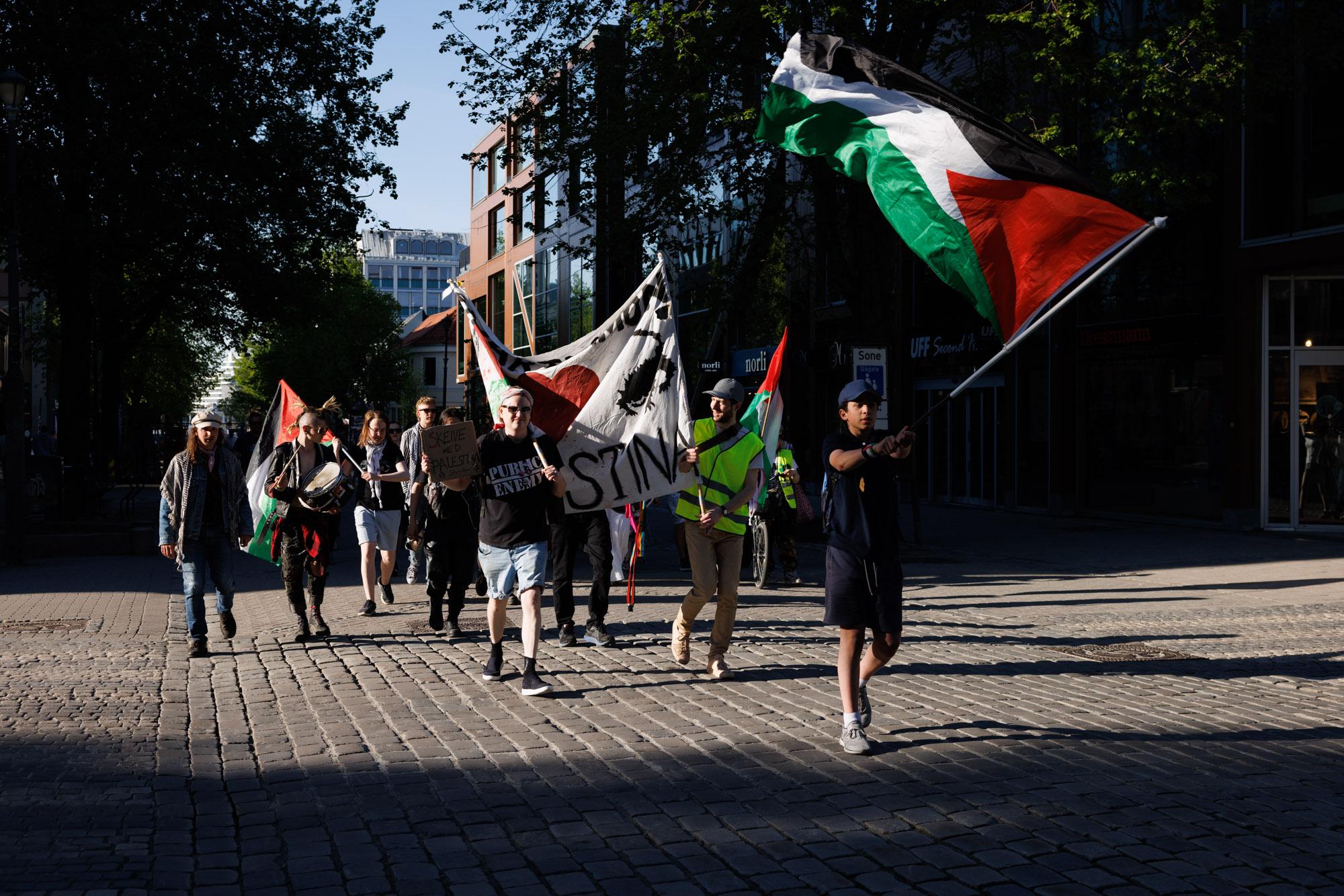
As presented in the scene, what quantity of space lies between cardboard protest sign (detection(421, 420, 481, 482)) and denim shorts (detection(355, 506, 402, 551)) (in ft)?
12.4

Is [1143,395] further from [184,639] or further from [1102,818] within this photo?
[1102,818]

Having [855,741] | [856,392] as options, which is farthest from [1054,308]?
[855,741]

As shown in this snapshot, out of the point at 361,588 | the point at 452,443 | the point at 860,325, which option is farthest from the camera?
the point at 860,325

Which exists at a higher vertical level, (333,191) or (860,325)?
(333,191)

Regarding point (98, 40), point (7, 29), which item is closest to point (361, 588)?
point (98, 40)

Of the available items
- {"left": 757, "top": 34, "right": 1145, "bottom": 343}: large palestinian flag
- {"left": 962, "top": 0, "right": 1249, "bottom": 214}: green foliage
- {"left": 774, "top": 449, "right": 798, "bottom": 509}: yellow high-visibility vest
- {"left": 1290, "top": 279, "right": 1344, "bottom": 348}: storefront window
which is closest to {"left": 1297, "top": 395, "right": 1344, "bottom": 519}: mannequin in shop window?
{"left": 1290, "top": 279, "right": 1344, "bottom": 348}: storefront window

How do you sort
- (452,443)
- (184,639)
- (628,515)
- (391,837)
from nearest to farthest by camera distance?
(391,837) < (452,443) < (184,639) < (628,515)

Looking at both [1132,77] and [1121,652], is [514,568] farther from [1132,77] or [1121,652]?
[1132,77]

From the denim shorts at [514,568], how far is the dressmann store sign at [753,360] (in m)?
24.2

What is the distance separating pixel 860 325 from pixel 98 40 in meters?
12.8

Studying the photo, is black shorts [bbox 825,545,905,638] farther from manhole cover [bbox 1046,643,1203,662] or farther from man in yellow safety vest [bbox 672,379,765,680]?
manhole cover [bbox 1046,643,1203,662]

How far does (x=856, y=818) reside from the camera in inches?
211

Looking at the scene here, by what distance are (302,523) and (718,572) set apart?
12.3 feet

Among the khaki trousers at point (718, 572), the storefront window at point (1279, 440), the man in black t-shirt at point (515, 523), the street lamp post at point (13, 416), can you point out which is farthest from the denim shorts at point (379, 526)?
the storefront window at point (1279, 440)
